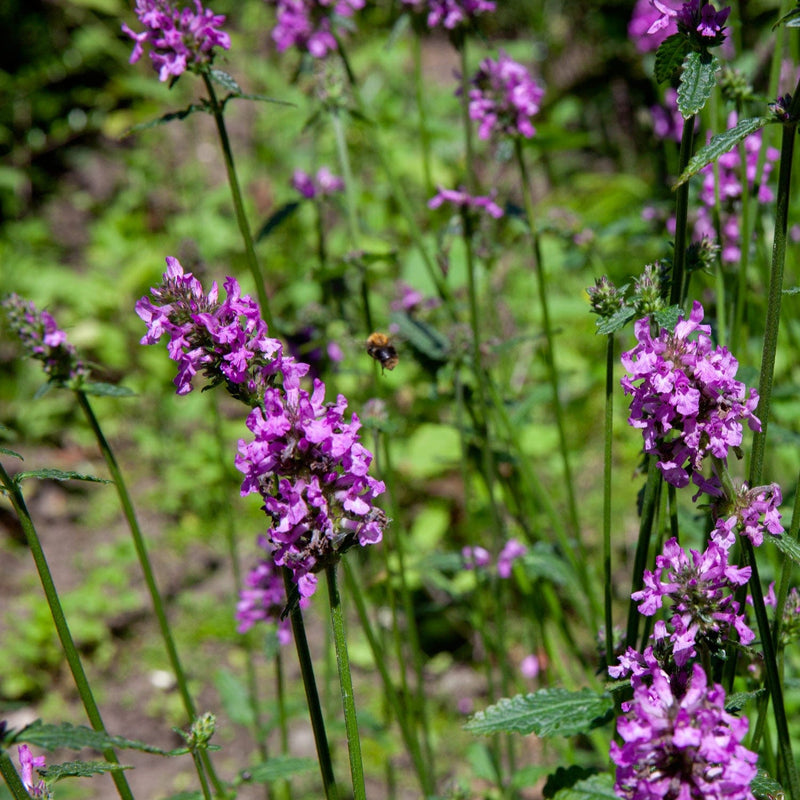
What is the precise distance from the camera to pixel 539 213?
589 cm

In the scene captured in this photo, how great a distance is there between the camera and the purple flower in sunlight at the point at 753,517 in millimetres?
1264

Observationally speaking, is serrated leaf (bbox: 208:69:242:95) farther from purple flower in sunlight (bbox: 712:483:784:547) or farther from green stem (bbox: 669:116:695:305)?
purple flower in sunlight (bbox: 712:483:784:547)

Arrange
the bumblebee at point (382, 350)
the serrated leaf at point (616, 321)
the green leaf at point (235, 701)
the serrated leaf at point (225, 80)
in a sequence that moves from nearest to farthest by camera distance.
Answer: the serrated leaf at point (616, 321) → the serrated leaf at point (225, 80) → the bumblebee at point (382, 350) → the green leaf at point (235, 701)

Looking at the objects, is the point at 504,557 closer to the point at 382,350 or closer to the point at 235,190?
the point at 382,350

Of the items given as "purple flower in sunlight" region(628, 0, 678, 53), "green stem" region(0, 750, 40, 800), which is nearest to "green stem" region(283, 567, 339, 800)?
"green stem" region(0, 750, 40, 800)

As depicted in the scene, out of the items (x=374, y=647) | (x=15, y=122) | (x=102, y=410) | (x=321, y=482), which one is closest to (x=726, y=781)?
(x=321, y=482)

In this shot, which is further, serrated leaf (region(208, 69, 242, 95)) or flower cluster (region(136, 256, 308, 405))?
serrated leaf (region(208, 69, 242, 95))

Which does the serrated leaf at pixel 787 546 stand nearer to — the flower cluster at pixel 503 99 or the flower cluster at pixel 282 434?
the flower cluster at pixel 282 434

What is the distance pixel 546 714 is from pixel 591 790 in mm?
164

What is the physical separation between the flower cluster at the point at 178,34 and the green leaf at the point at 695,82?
0.94 meters

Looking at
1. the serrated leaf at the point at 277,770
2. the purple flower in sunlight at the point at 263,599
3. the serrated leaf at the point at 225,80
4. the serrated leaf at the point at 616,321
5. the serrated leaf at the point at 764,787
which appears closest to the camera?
the serrated leaf at the point at 764,787

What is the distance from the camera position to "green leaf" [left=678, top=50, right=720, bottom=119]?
4.12ft

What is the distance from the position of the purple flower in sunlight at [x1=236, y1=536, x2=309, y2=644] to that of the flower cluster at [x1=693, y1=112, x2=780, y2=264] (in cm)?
150

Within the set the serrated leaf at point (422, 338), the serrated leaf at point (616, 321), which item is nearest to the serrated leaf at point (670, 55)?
the serrated leaf at point (616, 321)
